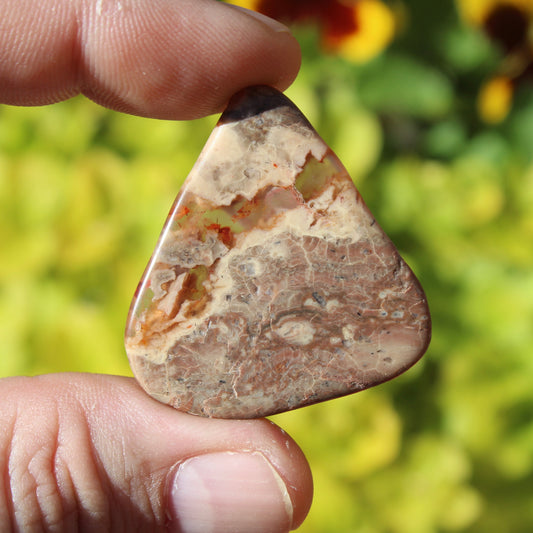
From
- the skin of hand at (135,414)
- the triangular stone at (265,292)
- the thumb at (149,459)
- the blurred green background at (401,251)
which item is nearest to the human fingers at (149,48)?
the skin of hand at (135,414)

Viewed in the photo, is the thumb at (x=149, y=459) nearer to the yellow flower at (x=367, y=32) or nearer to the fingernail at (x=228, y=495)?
the fingernail at (x=228, y=495)

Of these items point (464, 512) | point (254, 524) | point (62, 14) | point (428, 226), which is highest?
point (62, 14)

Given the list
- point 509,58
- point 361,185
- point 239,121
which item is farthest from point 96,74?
point 509,58

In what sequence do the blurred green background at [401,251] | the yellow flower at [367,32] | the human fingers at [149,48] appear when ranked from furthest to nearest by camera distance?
the yellow flower at [367,32] < the blurred green background at [401,251] < the human fingers at [149,48]

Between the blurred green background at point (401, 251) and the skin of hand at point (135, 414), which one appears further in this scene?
the blurred green background at point (401, 251)

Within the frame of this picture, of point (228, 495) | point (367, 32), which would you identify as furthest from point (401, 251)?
point (228, 495)

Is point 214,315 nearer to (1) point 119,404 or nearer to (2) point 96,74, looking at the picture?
(1) point 119,404

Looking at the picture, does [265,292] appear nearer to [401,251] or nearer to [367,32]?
[401,251]

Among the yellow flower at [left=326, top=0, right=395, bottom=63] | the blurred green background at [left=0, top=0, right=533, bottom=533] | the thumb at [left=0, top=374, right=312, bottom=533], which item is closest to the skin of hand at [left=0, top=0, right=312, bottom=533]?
the thumb at [left=0, top=374, right=312, bottom=533]
